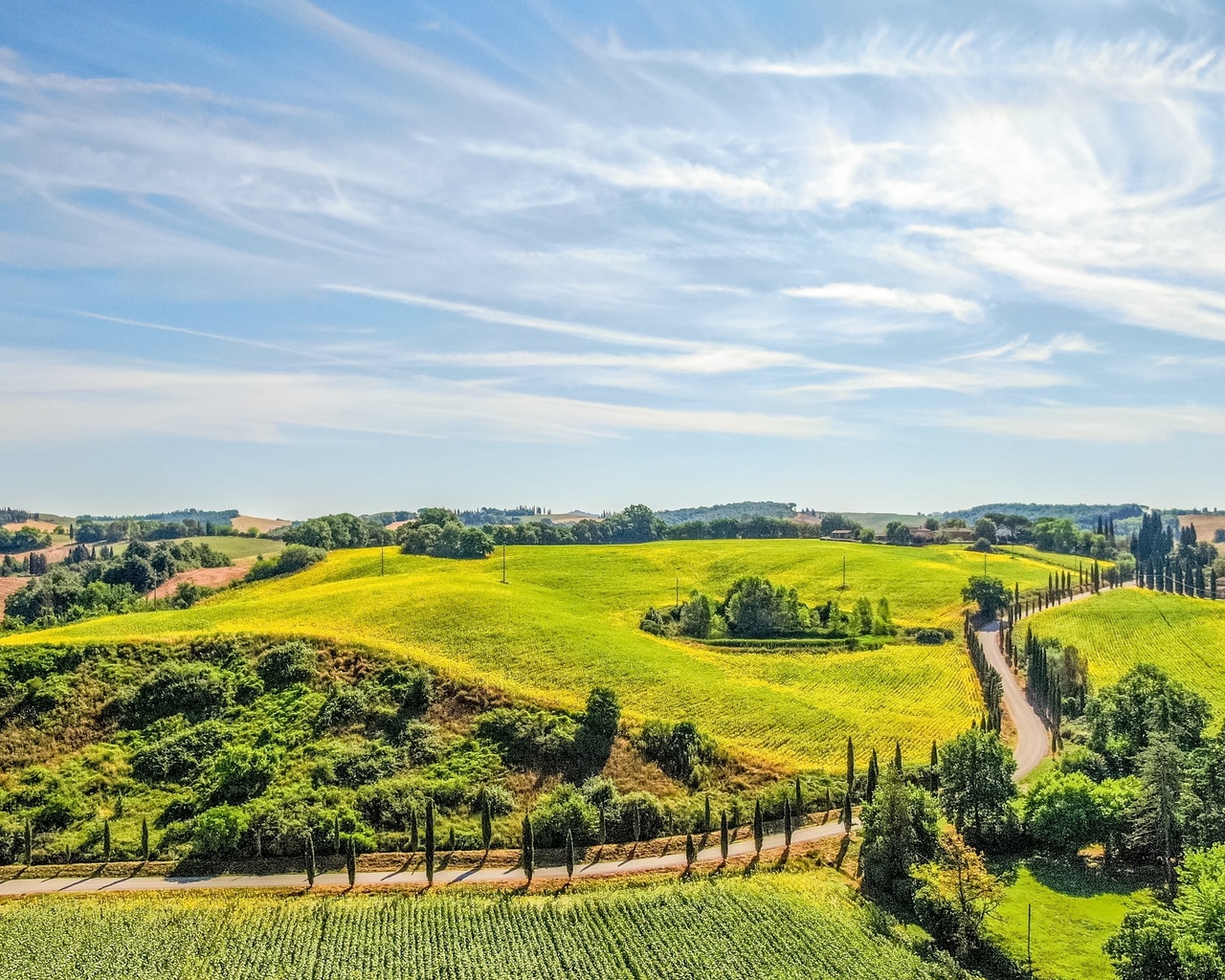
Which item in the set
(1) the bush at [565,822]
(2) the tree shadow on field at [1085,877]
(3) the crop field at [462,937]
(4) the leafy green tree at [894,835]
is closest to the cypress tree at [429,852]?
(3) the crop field at [462,937]

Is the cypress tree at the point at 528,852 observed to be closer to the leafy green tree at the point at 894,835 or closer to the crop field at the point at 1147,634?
Answer: the leafy green tree at the point at 894,835

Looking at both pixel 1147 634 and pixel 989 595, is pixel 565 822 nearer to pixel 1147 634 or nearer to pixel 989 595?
pixel 1147 634

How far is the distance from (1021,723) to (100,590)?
137 m

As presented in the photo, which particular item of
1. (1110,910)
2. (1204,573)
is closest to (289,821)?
(1110,910)

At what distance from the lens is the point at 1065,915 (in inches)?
2023

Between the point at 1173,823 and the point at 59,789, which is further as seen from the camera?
the point at 59,789

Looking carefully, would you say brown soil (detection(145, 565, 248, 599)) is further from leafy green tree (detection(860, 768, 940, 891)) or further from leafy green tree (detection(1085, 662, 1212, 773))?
leafy green tree (detection(1085, 662, 1212, 773))

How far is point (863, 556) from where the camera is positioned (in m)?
179

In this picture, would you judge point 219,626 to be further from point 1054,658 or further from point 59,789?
point 1054,658

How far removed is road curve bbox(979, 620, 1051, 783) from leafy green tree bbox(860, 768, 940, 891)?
86.7 feet

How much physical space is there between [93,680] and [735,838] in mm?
62540

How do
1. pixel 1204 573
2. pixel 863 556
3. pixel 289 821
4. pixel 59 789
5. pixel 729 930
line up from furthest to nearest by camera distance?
1. pixel 1204 573
2. pixel 863 556
3. pixel 59 789
4. pixel 289 821
5. pixel 729 930

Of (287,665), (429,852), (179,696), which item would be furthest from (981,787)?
(179,696)

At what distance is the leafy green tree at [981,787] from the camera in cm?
6169
